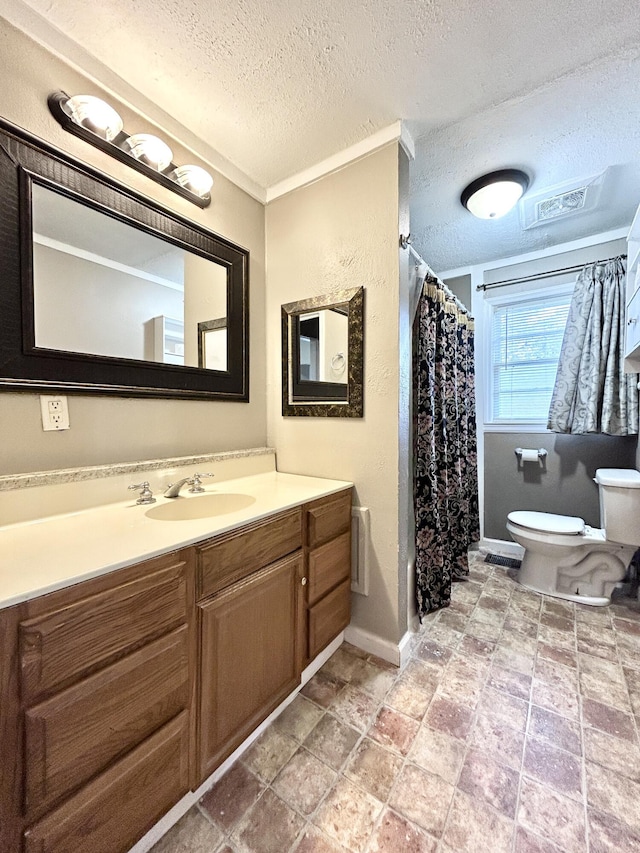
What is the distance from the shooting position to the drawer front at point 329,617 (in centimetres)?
137

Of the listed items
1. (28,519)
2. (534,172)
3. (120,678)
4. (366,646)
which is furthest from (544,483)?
(28,519)

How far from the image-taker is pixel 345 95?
4.41ft

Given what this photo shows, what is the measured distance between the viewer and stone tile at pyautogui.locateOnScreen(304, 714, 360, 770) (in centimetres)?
112

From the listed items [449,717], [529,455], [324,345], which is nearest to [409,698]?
[449,717]

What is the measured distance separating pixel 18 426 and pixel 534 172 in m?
2.57

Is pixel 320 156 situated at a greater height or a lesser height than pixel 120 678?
greater

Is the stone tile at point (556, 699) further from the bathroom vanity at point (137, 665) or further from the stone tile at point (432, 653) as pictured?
the bathroom vanity at point (137, 665)

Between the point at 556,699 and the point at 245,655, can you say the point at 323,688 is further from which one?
the point at 556,699

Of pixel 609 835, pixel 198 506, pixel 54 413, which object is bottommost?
pixel 609 835

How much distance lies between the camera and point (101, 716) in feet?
2.40

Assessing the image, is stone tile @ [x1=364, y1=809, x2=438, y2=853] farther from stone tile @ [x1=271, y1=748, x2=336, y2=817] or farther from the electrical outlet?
the electrical outlet

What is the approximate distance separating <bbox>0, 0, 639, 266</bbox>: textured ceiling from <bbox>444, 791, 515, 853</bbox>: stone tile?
7.95 ft

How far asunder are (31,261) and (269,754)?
182 cm

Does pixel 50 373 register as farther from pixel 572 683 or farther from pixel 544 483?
pixel 544 483
